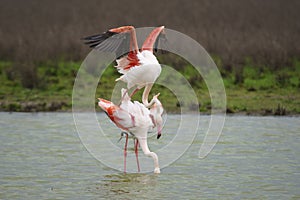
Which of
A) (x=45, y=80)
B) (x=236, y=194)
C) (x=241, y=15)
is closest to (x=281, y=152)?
(x=236, y=194)

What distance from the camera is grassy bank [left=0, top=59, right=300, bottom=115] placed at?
47.7 ft

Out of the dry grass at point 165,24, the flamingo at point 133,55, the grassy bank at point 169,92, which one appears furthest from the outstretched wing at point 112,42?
the dry grass at point 165,24

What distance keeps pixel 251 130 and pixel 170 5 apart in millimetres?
14538

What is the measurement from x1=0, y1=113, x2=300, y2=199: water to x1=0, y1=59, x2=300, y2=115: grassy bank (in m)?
1.49

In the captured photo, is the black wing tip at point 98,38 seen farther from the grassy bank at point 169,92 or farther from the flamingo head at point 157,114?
the grassy bank at point 169,92

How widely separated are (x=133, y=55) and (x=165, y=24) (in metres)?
12.8

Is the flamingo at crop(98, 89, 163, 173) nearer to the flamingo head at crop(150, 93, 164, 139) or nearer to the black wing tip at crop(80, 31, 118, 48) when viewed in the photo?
the flamingo head at crop(150, 93, 164, 139)

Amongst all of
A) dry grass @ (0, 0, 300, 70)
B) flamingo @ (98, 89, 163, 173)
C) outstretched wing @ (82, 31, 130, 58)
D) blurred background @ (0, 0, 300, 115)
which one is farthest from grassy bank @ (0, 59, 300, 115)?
flamingo @ (98, 89, 163, 173)

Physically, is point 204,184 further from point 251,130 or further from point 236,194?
point 251,130

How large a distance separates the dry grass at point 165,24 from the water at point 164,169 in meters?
5.47

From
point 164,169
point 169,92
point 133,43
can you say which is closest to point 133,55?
point 133,43

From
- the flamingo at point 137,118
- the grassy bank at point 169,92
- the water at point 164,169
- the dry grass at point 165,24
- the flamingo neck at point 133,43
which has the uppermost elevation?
the dry grass at point 165,24

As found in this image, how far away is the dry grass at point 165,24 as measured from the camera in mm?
18391

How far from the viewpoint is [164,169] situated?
9.77m
